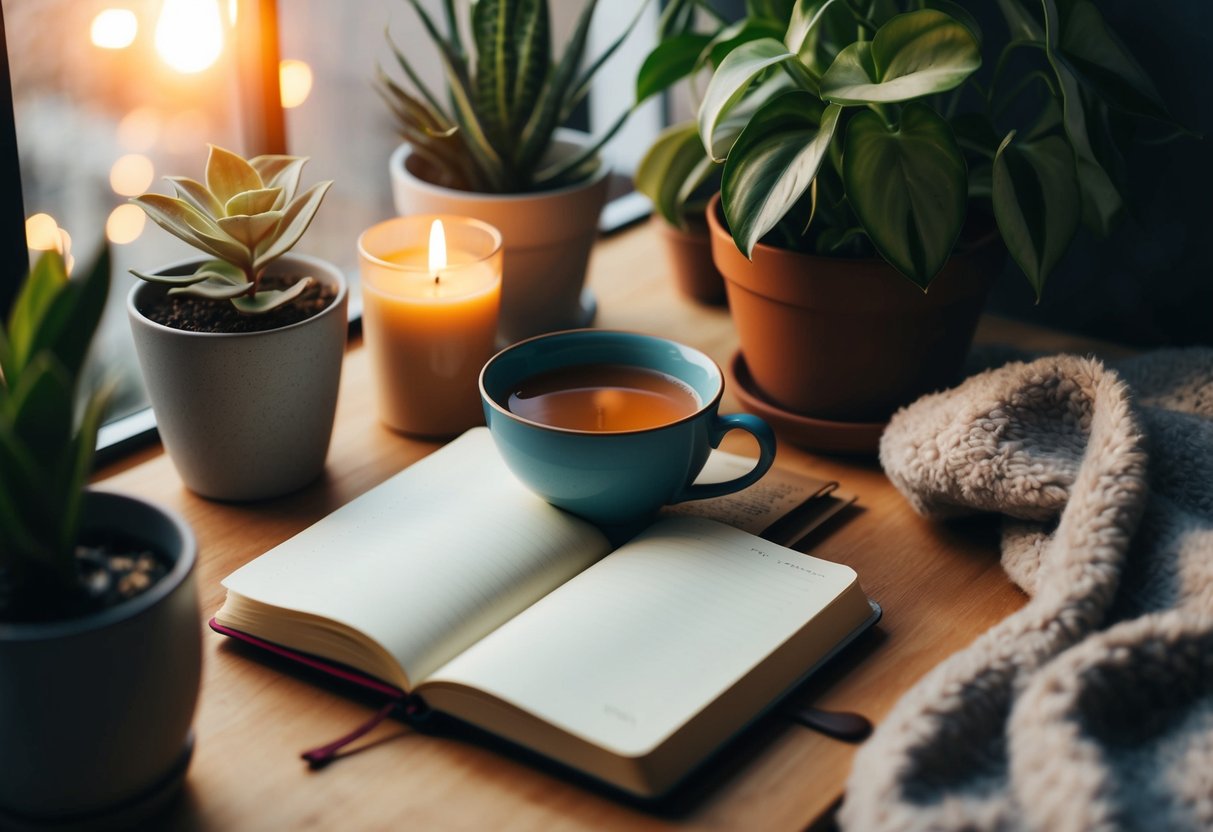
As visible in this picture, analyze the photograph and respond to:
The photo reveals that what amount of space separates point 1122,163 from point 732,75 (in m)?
0.29

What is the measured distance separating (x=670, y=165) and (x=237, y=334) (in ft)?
1.34

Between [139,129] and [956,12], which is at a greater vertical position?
[956,12]

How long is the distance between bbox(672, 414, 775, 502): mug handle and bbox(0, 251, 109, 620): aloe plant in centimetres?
35

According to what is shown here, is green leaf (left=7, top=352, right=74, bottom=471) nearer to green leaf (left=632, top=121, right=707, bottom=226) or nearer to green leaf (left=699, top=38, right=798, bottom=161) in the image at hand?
green leaf (left=699, top=38, right=798, bottom=161)

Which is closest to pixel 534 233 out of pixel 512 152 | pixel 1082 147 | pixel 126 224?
pixel 512 152

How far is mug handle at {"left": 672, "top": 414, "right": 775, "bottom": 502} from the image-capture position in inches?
28.9

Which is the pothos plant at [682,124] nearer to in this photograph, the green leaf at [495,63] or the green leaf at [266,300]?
the green leaf at [495,63]

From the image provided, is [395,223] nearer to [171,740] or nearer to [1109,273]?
[171,740]

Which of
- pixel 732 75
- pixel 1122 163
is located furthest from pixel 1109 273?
pixel 732 75

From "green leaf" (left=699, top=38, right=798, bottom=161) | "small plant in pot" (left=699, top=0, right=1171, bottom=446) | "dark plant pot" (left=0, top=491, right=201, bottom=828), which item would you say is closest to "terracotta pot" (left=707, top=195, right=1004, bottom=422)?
"small plant in pot" (left=699, top=0, right=1171, bottom=446)

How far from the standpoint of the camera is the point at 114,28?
1226 mm

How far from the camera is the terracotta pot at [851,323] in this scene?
0.79 metres

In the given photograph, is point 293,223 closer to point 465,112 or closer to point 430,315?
point 430,315

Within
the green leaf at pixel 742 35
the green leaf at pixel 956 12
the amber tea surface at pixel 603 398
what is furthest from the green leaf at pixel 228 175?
the green leaf at pixel 956 12
